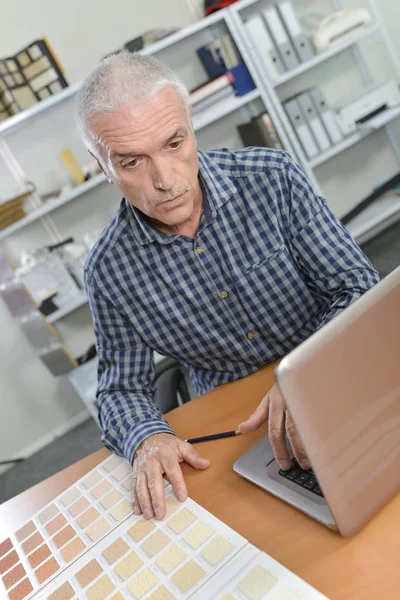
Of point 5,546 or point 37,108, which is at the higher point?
point 37,108

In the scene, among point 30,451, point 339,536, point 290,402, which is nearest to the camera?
point 290,402

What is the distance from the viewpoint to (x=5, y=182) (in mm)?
2877

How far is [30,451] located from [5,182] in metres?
1.58

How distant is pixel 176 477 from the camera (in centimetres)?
88

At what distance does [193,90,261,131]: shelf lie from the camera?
2775 millimetres

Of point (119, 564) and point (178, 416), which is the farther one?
→ point (178, 416)

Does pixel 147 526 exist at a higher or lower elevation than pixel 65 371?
higher

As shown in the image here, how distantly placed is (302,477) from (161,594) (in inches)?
10.0

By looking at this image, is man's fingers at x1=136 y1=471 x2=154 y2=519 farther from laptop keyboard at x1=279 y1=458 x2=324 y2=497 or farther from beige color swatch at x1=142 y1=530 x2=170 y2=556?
laptop keyboard at x1=279 y1=458 x2=324 y2=497

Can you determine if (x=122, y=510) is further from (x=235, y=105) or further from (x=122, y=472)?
(x=235, y=105)

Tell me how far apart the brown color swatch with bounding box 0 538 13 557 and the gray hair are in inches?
32.8

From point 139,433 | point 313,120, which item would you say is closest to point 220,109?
point 313,120

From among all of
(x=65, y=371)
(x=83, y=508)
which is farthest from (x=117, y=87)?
(x=65, y=371)

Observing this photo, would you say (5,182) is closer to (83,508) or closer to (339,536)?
(83,508)
